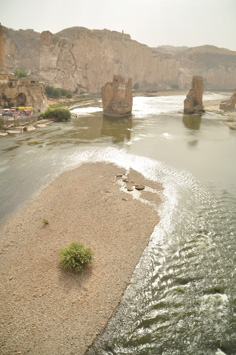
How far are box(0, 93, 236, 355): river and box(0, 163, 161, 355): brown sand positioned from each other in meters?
0.74

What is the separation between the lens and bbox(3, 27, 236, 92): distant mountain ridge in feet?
269

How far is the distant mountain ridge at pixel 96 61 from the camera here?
81.9 meters

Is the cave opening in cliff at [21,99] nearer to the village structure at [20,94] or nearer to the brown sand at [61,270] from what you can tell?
the village structure at [20,94]

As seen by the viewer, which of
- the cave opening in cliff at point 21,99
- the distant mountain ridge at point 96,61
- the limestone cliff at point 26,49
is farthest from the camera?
the limestone cliff at point 26,49

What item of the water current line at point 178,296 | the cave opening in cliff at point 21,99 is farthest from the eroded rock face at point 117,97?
the water current line at point 178,296

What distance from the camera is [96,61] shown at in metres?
98.1

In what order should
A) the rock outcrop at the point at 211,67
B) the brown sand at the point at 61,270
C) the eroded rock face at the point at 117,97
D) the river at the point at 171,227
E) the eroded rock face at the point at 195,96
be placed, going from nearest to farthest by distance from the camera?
1. the brown sand at the point at 61,270
2. the river at the point at 171,227
3. the eroded rock face at the point at 117,97
4. the eroded rock face at the point at 195,96
5. the rock outcrop at the point at 211,67

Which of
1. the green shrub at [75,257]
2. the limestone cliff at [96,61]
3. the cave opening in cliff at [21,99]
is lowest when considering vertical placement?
the green shrub at [75,257]

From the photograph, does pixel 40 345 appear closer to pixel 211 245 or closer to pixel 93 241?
pixel 93 241

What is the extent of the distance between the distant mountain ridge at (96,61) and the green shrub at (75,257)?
83.3m

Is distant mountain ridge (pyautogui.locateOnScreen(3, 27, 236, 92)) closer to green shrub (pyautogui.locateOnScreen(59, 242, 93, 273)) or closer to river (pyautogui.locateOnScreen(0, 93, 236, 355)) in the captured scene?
river (pyautogui.locateOnScreen(0, 93, 236, 355))

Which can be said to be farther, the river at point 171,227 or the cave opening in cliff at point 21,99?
the cave opening in cliff at point 21,99

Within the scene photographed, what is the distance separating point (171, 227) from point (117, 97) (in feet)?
132

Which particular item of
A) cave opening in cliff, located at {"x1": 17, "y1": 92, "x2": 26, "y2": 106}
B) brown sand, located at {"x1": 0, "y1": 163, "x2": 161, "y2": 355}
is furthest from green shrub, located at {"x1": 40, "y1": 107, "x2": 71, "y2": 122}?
brown sand, located at {"x1": 0, "y1": 163, "x2": 161, "y2": 355}
